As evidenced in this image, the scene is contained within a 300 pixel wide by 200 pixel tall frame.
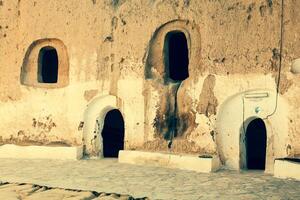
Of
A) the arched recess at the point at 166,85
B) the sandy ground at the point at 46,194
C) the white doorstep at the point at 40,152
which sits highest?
the arched recess at the point at 166,85

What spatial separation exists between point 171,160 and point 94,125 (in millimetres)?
2883

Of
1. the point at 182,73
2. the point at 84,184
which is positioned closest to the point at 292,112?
the point at 182,73

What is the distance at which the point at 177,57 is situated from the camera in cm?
1118

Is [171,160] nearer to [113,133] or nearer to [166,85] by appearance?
[166,85]

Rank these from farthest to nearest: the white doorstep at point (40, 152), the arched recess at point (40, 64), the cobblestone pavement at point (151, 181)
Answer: the arched recess at point (40, 64), the white doorstep at point (40, 152), the cobblestone pavement at point (151, 181)

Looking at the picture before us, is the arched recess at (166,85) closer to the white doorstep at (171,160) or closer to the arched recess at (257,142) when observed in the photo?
the white doorstep at (171,160)

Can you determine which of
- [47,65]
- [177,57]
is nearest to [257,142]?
[177,57]

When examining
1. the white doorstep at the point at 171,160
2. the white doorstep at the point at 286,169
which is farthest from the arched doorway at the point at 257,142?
the white doorstep at the point at 286,169

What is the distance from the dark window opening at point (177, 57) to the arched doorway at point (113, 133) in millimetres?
2282

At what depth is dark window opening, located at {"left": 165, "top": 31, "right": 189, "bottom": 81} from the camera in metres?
10.4

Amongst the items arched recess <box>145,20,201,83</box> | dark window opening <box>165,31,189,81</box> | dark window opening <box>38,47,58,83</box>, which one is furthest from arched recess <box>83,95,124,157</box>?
dark window opening <box>38,47,58,83</box>

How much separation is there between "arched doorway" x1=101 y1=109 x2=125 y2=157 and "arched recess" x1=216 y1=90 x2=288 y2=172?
3.90 m

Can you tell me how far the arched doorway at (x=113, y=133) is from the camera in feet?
38.3

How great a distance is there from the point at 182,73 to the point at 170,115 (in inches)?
78.8
